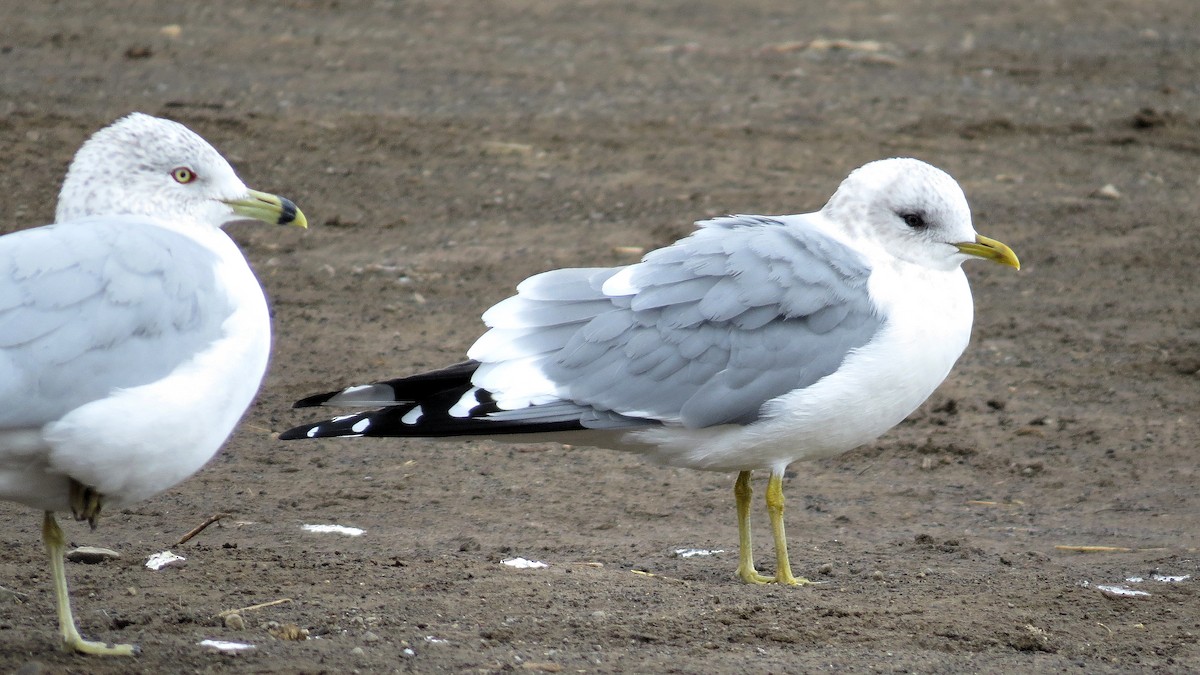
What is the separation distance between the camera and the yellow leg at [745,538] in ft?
15.1

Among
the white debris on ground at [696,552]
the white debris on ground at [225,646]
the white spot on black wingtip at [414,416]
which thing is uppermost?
the white spot on black wingtip at [414,416]

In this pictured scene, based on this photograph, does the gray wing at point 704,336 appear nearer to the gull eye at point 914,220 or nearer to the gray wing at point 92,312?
the gull eye at point 914,220

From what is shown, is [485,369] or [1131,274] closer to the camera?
[485,369]

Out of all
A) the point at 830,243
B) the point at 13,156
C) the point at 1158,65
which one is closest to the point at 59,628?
the point at 830,243

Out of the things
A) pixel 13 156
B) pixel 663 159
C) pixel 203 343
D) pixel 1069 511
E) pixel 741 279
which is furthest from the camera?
pixel 663 159

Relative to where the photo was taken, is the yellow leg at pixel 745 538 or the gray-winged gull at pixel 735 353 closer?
the gray-winged gull at pixel 735 353

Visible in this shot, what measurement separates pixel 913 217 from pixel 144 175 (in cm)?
225

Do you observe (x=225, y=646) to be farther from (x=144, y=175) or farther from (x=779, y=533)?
(x=779, y=533)

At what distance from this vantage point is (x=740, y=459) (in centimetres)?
455

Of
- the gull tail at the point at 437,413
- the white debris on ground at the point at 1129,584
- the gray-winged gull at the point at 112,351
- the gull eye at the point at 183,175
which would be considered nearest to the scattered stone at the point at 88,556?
the gull tail at the point at 437,413

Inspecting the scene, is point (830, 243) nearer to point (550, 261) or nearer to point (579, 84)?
point (550, 261)

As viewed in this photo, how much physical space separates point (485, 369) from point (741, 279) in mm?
804

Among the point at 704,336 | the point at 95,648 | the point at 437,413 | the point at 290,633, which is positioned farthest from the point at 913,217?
the point at 95,648

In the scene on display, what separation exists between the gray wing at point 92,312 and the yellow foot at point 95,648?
63 centimetres
